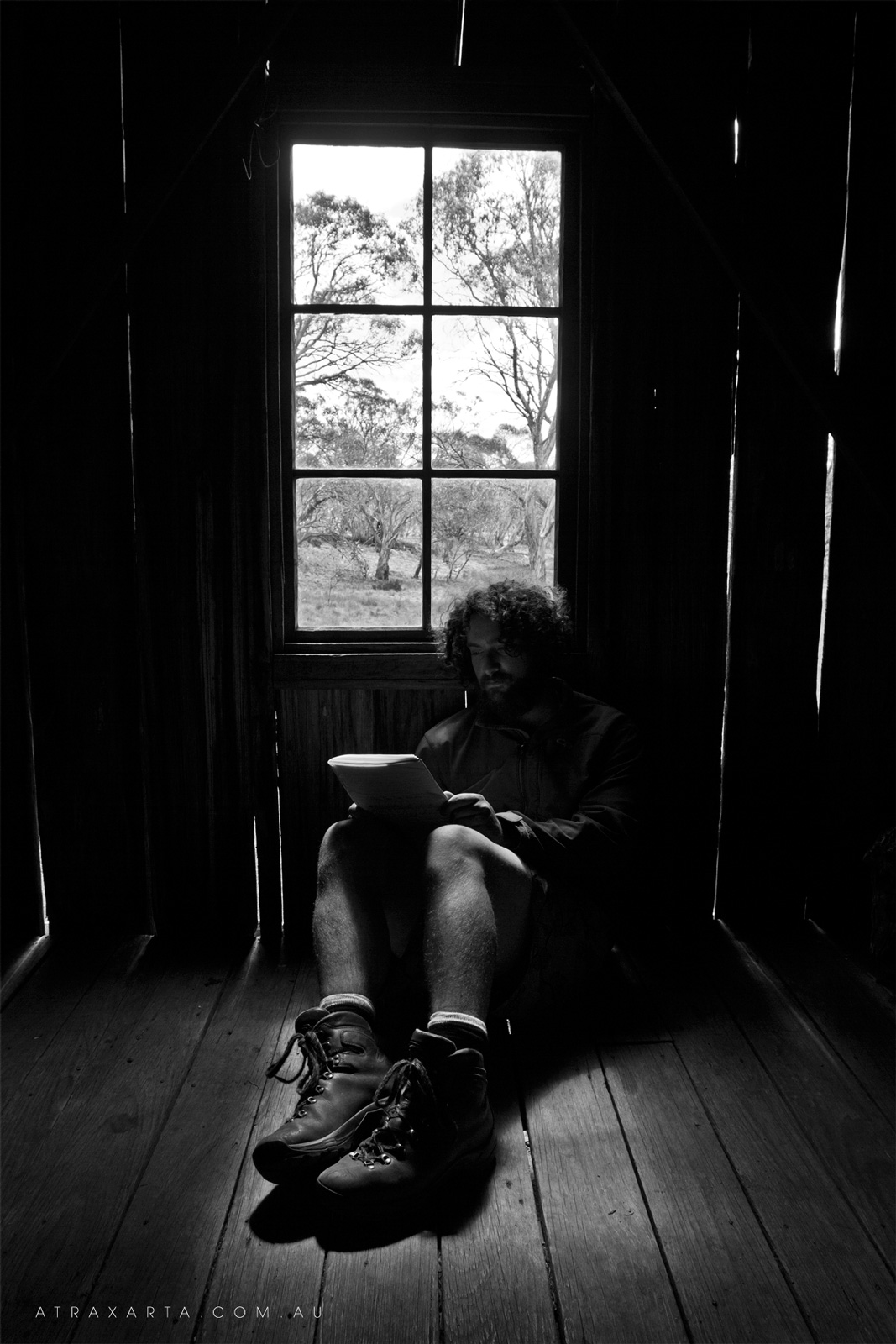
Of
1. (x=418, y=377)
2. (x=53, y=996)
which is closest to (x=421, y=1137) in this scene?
(x=53, y=996)

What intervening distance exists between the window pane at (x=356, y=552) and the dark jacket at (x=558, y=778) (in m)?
0.46

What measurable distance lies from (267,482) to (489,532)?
69cm

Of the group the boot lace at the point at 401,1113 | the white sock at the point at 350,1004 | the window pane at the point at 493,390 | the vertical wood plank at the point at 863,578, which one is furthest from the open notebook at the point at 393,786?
the vertical wood plank at the point at 863,578

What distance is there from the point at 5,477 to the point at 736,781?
2392 mm

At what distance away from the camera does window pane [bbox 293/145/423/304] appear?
9.10 feet

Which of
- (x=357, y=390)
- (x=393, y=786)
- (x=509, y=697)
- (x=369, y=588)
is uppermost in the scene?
(x=357, y=390)

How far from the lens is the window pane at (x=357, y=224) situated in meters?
2.77

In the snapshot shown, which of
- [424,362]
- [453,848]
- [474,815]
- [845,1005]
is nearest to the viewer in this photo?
[453,848]

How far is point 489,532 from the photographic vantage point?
2924 millimetres

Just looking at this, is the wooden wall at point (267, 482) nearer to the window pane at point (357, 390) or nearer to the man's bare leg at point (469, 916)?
the window pane at point (357, 390)

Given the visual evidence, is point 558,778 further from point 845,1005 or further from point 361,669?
point 845,1005

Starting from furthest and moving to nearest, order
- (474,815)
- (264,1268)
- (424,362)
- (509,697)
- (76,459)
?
(424,362)
(76,459)
(509,697)
(474,815)
(264,1268)

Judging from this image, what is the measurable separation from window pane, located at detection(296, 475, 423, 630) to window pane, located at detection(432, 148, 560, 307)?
2.06 feet

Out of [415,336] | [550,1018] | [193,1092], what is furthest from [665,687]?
[193,1092]
